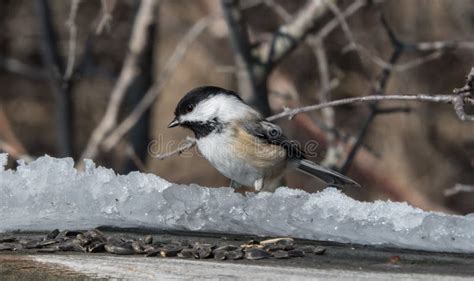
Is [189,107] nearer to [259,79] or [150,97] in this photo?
[259,79]

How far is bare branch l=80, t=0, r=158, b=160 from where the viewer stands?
197 inches

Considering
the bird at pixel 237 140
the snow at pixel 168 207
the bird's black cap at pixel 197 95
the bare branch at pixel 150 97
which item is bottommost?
the snow at pixel 168 207

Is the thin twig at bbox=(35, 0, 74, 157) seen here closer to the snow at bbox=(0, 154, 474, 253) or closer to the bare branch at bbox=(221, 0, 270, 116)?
the bare branch at bbox=(221, 0, 270, 116)

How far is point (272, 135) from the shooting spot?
13.4 feet

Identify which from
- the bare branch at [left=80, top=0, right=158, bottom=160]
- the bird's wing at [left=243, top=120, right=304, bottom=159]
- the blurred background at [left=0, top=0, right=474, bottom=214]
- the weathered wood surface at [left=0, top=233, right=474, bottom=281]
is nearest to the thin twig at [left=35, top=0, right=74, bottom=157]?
the blurred background at [left=0, top=0, right=474, bottom=214]

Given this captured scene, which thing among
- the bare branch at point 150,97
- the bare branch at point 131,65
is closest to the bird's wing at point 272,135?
the bare branch at point 150,97

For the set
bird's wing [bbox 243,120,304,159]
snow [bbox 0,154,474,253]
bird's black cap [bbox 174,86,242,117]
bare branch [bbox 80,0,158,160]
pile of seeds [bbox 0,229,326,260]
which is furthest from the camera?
bare branch [bbox 80,0,158,160]

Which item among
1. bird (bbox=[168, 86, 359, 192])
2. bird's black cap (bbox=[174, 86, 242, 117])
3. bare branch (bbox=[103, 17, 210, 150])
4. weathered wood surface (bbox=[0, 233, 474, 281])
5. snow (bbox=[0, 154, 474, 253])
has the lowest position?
weathered wood surface (bbox=[0, 233, 474, 281])

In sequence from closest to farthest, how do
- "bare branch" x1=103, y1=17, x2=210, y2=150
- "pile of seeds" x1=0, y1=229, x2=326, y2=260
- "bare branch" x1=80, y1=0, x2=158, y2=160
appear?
1. "pile of seeds" x1=0, y1=229, x2=326, y2=260
2. "bare branch" x1=103, y1=17, x2=210, y2=150
3. "bare branch" x1=80, y1=0, x2=158, y2=160

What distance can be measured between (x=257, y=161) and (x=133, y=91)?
157 cm

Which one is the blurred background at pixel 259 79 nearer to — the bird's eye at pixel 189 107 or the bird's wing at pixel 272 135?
the bird's wing at pixel 272 135

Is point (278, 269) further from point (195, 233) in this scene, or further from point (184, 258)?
point (195, 233)

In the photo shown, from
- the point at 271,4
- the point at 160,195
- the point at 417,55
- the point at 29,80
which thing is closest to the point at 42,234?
the point at 160,195

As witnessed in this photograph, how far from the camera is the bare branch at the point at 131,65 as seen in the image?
16.4 feet
